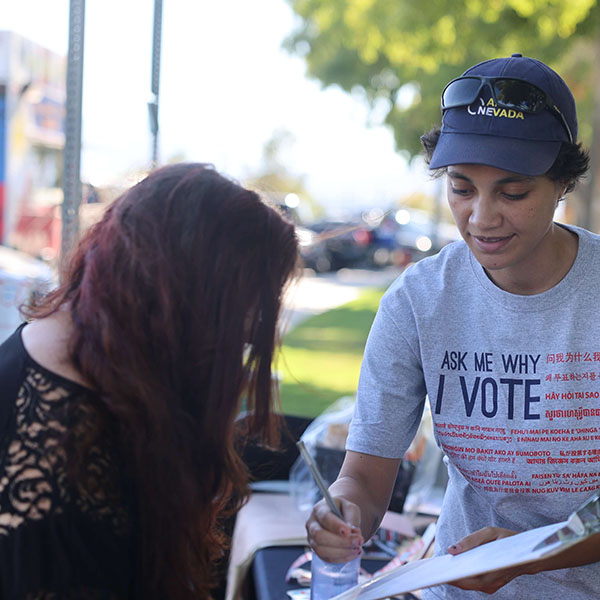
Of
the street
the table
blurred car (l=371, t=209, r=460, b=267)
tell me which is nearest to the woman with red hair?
the table

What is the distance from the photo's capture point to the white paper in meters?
1.20

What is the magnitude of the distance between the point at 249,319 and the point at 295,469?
2.33 meters

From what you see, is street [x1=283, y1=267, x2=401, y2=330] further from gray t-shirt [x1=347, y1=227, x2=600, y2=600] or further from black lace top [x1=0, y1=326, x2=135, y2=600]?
black lace top [x1=0, y1=326, x2=135, y2=600]

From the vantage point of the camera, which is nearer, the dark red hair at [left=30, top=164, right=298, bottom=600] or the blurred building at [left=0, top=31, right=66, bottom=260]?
the dark red hair at [left=30, top=164, right=298, bottom=600]

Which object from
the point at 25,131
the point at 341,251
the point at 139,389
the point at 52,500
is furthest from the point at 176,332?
the point at 341,251

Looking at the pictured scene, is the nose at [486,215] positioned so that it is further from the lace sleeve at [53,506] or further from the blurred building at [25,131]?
the blurred building at [25,131]

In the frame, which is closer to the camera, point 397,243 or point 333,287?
point 333,287

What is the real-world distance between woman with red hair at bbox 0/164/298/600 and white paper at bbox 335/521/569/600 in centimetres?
33

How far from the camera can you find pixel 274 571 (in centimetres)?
268

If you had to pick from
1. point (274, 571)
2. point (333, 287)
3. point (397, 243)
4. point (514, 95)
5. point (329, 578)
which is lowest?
point (333, 287)

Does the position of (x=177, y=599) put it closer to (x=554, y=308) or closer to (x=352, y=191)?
(x=554, y=308)

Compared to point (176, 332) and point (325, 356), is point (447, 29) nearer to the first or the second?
point (325, 356)

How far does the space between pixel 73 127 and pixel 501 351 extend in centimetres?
→ 180

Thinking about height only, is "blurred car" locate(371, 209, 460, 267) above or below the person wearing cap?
below
